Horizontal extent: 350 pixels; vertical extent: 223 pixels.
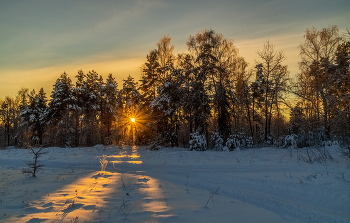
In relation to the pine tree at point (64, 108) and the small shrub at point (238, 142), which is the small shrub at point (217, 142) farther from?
the pine tree at point (64, 108)

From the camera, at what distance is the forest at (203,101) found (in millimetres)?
15977

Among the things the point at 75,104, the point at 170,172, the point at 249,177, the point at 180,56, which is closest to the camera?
the point at 249,177

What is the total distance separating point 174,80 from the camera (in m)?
22.6

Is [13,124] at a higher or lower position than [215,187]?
higher

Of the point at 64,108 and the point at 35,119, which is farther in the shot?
the point at 35,119

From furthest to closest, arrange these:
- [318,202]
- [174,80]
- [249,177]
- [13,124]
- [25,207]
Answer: [13,124] → [174,80] → [249,177] → [318,202] → [25,207]

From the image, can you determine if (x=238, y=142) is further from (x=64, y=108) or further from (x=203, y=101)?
(x=64, y=108)

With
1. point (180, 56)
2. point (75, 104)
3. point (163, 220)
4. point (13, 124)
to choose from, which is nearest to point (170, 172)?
point (163, 220)

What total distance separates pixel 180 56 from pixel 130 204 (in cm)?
1812

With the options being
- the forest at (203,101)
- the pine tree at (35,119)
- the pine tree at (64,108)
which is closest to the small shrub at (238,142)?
the forest at (203,101)

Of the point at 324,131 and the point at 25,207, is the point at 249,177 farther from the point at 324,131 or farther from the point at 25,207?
the point at 324,131

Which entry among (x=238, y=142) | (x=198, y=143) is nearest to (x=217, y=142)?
(x=238, y=142)

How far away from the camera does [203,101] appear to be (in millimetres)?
19859

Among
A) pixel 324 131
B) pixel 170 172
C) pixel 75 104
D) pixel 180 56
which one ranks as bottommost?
pixel 170 172
